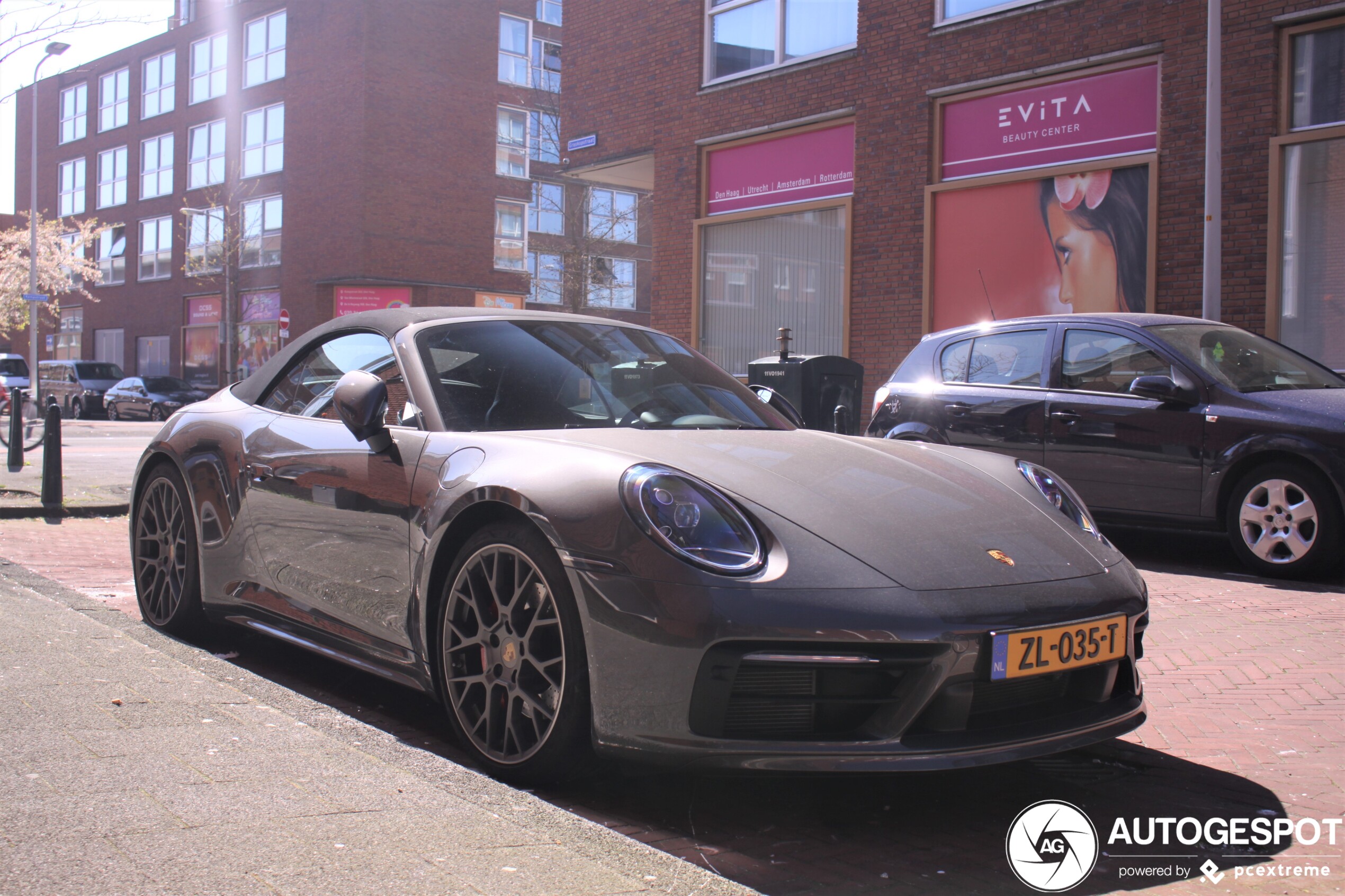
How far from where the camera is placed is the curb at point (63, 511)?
9.24 meters

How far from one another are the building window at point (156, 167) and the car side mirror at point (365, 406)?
151ft

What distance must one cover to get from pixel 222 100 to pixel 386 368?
43240 millimetres

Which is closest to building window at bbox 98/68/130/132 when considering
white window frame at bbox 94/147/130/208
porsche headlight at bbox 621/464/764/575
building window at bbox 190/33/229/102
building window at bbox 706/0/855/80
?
white window frame at bbox 94/147/130/208

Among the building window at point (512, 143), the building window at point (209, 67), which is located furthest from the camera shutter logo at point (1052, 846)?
the building window at point (209, 67)

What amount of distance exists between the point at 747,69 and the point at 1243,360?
9.19m

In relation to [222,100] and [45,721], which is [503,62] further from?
[45,721]

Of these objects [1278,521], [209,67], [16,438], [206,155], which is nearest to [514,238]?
[206,155]

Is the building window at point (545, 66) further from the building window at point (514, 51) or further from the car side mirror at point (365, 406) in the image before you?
the car side mirror at point (365, 406)

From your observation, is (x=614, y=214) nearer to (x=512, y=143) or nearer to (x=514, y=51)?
(x=512, y=143)

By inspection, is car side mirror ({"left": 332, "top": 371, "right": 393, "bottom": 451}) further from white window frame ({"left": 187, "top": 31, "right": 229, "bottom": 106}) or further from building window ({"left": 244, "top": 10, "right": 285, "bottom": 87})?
white window frame ({"left": 187, "top": 31, "right": 229, "bottom": 106})

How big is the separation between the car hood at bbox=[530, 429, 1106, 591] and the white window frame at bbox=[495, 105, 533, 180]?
4195cm

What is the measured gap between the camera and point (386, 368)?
405cm

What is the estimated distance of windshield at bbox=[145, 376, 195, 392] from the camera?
3419cm

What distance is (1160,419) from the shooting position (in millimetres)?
7352
